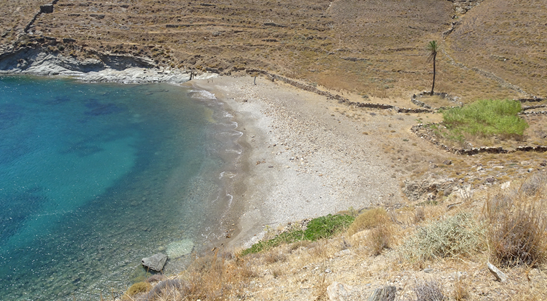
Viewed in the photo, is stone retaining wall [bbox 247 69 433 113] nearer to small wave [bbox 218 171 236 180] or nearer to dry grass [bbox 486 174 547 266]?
small wave [bbox 218 171 236 180]

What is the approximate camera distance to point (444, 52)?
48156 millimetres

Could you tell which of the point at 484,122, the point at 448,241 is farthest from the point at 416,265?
the point at 484,122

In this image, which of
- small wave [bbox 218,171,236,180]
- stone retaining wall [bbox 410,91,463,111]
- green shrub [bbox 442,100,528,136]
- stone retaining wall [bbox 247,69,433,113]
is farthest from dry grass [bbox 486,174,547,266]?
stone retaining wall [bbox 410,91,463,111]

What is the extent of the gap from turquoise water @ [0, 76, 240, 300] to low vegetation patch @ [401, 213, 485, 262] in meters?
7.24

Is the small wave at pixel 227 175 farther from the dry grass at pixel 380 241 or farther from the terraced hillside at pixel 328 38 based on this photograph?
the terraced hillside at pixel 328 38

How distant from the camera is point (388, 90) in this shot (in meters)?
37.5

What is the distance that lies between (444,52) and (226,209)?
4463cm

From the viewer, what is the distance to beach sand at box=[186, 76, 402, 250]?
1773 centimetres

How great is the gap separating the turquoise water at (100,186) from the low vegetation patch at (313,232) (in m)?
4.52

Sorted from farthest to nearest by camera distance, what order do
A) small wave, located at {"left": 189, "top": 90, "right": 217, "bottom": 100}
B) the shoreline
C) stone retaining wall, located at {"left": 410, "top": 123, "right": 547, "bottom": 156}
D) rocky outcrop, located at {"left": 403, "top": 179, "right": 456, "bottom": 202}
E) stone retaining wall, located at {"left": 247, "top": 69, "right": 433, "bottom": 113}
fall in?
small wave, located at {"left": 189, "top": 90, "right": 217, "bottom": 100}, stone retaining wall, located at {"left": 247, "top": 69, "right": 433, "bottom": 113}, stone retaining wall, located at {"left": 410, "top": 123, "right": 547, "bottom": 156}, the shoreline, rocky outcrop, located at {"left": 403, "top": 179, "right": 456, "bottom": 202}

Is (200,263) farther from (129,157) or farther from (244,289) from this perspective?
(129,157)

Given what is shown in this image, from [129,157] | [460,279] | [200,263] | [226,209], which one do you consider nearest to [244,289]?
[200,263]

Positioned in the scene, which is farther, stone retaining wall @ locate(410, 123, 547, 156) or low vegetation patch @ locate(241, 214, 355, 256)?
stone retaining wall @ locate(410, 123, 547, 156)

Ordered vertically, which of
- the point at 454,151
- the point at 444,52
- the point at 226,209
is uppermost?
the point at 444,52
